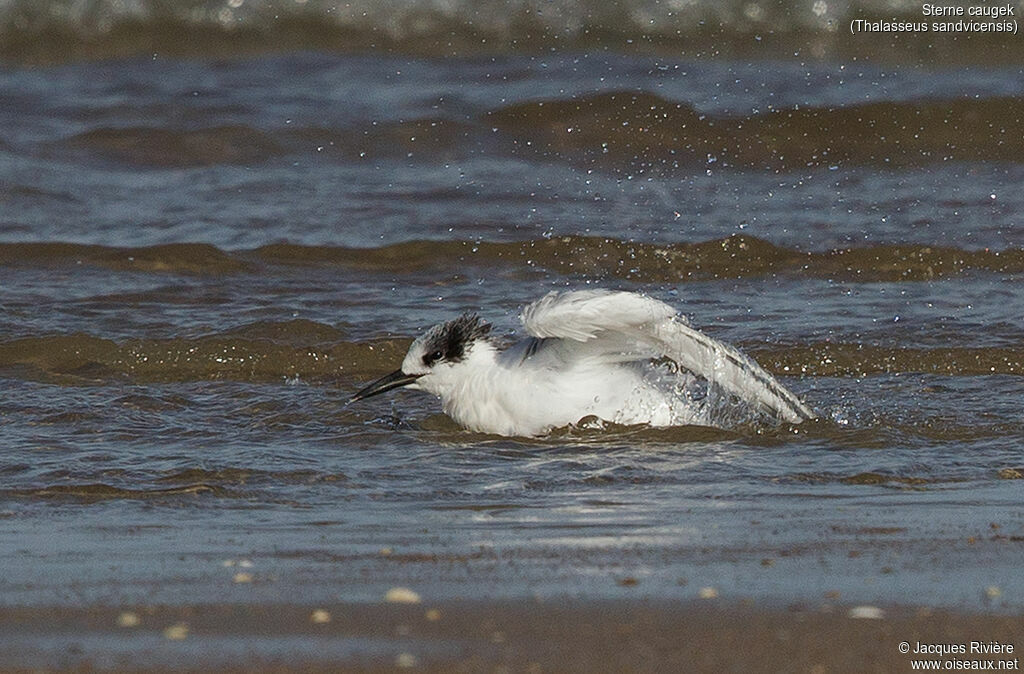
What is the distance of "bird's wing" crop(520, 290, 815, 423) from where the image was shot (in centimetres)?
579

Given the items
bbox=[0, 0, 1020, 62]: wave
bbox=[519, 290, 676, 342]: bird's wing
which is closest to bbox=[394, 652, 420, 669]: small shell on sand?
bbox=[519, 290, 676, 342]: bird's wing

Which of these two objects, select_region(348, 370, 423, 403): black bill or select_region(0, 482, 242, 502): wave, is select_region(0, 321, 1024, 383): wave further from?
select_region(0, 482, 242, 502): wave

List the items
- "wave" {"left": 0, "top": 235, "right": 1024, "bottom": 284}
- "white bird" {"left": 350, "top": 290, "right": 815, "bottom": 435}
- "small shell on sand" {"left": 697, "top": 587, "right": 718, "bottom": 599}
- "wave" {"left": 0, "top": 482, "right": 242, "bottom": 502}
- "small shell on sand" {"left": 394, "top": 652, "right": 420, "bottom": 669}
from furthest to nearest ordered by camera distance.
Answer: "wave" {"left": 0, "top": 235, "right": 1024, "bottom": 284} → "white bird" {"left": 350, "top": 290, "right": 815, "bottom": 435} → "wave" {"left": 0, "top": 482, "right": 242, "bottom": 502} → "small shell on sand" {"left": 697, "top": 587, "right": 718, "bottom": 599} → "small shell on sand" {"left": 394, "top": 652, "right": 420, "bottom": 669}

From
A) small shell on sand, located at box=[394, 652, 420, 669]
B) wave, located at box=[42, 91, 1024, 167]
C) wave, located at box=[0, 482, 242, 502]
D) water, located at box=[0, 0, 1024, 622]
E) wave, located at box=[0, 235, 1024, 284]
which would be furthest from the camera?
wave, located at box=[42, 91, 1024, 167]

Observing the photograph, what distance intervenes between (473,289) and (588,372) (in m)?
2.49

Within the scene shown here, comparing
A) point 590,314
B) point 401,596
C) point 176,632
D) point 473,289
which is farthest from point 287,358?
point 176,632

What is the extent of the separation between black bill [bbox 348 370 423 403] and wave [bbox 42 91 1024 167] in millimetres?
4936

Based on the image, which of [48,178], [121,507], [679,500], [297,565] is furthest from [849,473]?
[48,178]

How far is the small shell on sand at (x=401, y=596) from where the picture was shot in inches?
144

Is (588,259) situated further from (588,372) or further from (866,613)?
(866,613)

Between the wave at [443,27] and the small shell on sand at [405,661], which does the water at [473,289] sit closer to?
the wave at [443,27]

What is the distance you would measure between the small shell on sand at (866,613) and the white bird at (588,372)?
2363mm

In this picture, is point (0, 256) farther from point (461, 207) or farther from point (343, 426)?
point (343, 426)

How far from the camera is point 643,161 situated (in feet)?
37.0
